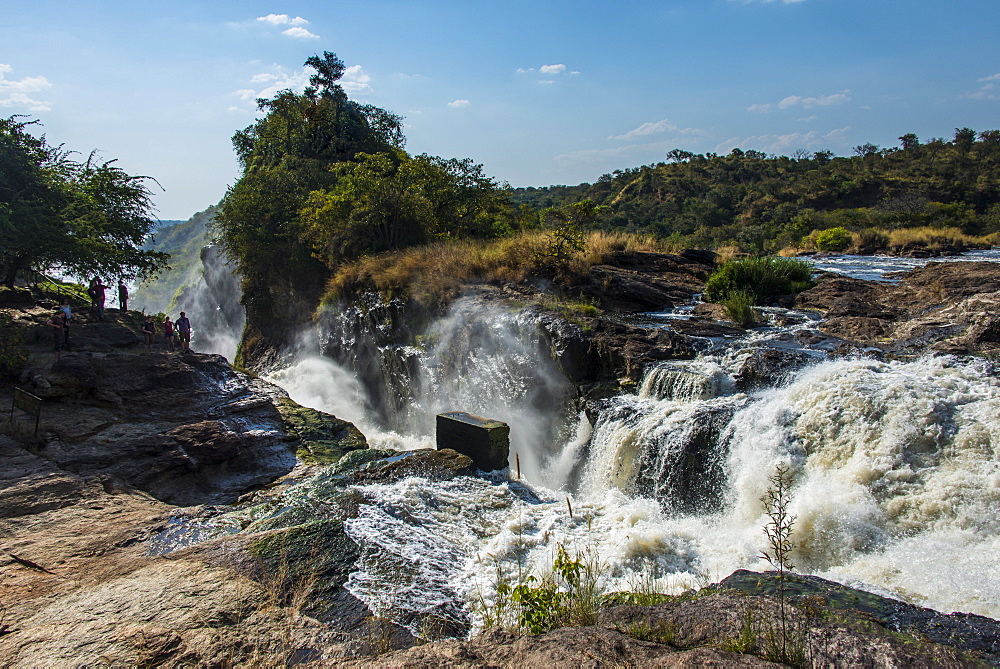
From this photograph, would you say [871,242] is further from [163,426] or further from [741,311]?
[163,426]

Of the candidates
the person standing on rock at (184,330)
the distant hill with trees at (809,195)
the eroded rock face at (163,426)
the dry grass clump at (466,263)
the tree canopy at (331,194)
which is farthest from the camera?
the distant hill with trees at (809,195)

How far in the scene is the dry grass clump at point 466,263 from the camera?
1477 centimetres

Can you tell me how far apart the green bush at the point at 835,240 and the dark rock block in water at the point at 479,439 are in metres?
23.3

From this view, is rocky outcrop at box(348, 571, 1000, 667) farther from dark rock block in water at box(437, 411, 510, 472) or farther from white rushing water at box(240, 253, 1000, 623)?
dark rock block in water at box(437, 411, 510, 472)

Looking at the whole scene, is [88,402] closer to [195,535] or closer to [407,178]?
[195,535]

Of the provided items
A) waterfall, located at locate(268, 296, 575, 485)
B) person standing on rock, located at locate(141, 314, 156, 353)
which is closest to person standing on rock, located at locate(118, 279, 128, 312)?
person standing on rock, located at locate(141, 314, 156, 353)

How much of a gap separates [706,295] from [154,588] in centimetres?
1249

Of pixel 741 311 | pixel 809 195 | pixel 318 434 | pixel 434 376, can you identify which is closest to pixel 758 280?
pixel 741 311

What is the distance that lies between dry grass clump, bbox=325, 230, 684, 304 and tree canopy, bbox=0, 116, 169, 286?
20.8 feet

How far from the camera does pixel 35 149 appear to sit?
13.6 metres

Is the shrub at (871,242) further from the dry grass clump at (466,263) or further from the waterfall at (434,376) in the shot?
the waterfall at (434,376)

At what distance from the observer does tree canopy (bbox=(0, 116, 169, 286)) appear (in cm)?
1232

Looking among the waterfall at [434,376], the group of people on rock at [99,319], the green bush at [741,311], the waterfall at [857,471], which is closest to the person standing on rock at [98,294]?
the group of people on rock at [99,319]

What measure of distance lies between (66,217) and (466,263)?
9.98 m
